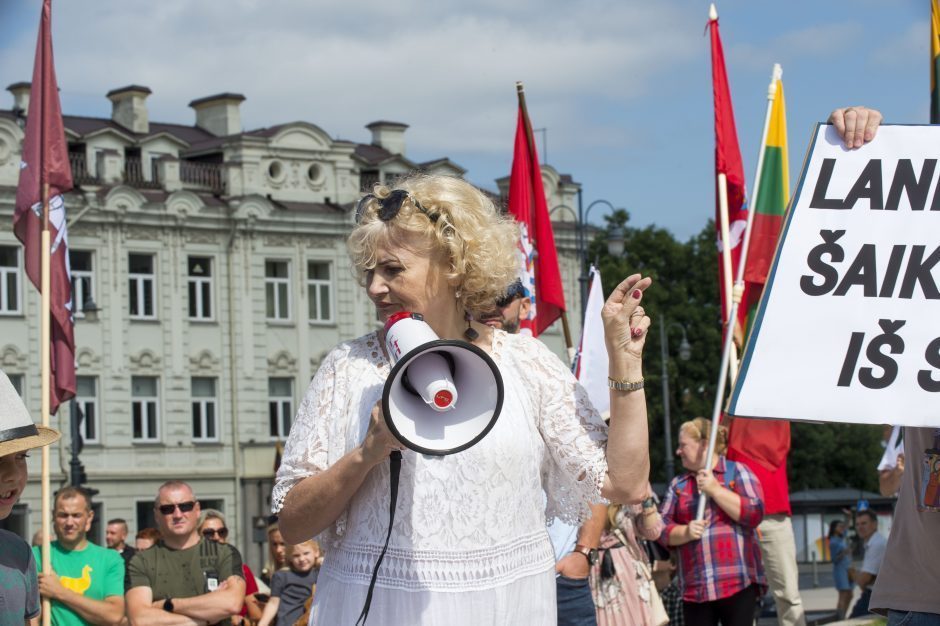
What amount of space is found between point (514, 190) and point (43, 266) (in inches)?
148

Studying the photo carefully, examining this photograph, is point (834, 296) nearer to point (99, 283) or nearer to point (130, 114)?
point (99, 283)

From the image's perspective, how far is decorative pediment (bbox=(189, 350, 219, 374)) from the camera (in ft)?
151

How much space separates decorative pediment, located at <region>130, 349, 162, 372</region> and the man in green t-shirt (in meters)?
36.2

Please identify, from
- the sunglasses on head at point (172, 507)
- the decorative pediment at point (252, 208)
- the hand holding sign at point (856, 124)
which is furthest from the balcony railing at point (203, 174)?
the hand holding sign at point (856, 124)

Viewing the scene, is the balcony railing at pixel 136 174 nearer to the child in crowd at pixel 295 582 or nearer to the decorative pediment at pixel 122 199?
the decorative pediment at pixel 122 199

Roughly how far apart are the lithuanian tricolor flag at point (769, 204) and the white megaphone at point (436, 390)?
723 centimetres

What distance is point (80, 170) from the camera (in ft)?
150

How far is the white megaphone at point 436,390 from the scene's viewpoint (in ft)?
11.9

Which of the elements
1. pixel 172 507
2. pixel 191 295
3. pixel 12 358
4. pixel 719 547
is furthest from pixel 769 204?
pixel 191 295

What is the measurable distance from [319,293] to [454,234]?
44.8 meters

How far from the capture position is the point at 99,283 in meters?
44.4

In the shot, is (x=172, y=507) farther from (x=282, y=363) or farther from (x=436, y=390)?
(x=282, y=363)

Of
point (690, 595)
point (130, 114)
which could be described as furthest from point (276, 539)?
point (130, 114)

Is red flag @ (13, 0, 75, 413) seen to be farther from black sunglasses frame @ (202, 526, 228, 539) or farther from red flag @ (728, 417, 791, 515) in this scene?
red flag @ (728, 417, 791, 515)
